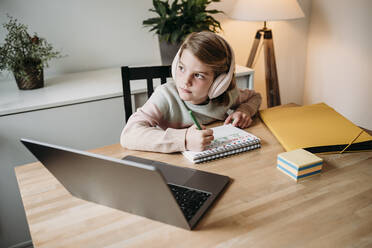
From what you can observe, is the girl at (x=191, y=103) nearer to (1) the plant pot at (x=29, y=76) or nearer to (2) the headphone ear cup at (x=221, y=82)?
(2) the headphone ear cup at (x=221, y=82)

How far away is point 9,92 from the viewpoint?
169cm

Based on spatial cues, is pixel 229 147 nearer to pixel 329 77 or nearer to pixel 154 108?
pixel 154 108

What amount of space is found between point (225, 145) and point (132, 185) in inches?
18.4

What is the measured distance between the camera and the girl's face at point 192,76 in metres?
1.08

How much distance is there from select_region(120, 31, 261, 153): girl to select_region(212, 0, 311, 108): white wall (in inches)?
54.1

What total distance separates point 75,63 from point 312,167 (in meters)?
1.73

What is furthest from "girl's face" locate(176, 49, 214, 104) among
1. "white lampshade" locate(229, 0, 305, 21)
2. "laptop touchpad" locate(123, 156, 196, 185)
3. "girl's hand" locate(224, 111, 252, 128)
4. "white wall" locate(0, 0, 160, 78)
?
"white lampshade" locate(229, 0, 305, 21)

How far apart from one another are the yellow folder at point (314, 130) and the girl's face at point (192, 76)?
0.31 m

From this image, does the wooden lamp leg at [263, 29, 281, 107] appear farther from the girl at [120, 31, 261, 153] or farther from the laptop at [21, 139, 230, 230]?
the laptop at [21, 139, 230, 230]

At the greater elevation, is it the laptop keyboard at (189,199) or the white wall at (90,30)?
the white wall at (90,30)

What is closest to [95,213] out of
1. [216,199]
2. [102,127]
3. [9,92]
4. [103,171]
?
[103,171]

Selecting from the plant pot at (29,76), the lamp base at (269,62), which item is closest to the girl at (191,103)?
the plant pot at (29,76)

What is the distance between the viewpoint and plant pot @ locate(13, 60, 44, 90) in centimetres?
165

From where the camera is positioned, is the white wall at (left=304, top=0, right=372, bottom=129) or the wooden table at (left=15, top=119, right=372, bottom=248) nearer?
the wooden table at (left=15, top=119, right=372, bottom=248)
